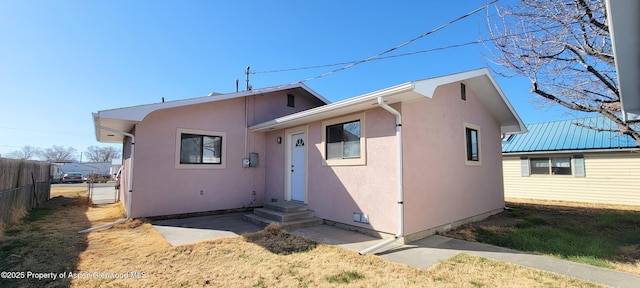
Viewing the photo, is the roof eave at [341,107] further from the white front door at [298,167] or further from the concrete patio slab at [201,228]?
the concrete patio slab at [201,228]

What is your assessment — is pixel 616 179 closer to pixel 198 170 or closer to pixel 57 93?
pixel 198 170

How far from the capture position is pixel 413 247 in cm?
536

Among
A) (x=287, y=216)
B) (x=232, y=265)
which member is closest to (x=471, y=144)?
(x=287, y=216)

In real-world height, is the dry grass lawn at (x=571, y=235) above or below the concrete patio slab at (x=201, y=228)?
below

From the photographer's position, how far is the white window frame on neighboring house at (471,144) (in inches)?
306

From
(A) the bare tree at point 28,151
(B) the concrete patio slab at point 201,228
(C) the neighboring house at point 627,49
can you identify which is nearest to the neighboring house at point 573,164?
(C) the neighboring house at point 627,49

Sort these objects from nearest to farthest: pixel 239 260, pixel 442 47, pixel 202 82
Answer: pixel 239 260, pixel 442 47, pixel 202 82

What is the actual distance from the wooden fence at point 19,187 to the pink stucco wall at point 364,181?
7.09 m

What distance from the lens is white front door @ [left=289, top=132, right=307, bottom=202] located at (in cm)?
819

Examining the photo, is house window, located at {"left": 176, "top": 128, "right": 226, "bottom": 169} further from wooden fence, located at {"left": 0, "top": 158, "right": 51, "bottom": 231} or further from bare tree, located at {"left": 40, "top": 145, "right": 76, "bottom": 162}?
bare tree, located at {"left": 40, "top": 145, "right": 76, "bottom": 162}

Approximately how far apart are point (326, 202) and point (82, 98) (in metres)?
14.1

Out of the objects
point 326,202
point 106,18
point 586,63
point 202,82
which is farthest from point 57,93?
point 586,63

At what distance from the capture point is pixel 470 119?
809 cm

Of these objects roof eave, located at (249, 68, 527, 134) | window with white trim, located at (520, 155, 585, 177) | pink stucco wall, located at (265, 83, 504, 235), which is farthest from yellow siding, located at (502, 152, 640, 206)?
pink stucco wall, located at (265, 83, 504, 235)
